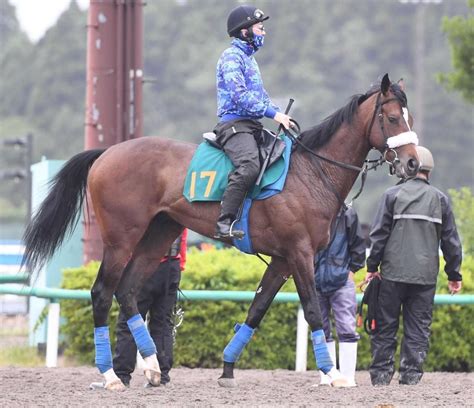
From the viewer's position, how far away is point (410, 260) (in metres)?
8.32

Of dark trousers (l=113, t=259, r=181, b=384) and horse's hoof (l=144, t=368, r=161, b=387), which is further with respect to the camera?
dark trousers (l=113, t=259, r=181, b=384)

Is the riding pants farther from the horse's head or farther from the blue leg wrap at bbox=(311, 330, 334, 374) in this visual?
the horse's head

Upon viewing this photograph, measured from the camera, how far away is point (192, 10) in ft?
199

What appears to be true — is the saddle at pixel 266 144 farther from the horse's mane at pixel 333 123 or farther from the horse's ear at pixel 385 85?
the horse's ear at pixel 385 85

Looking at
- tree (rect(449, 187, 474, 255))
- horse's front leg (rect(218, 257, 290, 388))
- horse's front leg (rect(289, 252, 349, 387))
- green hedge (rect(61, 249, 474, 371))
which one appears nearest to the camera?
horse's front leg (rect(289, 252, 349, 387))

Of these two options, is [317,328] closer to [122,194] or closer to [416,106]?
[122,194]

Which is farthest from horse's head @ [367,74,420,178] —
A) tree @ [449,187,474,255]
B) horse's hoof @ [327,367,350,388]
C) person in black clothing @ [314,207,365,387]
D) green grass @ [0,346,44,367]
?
tree @ [449,187,474,255]

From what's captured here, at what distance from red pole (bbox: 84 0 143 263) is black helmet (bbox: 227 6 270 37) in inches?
132

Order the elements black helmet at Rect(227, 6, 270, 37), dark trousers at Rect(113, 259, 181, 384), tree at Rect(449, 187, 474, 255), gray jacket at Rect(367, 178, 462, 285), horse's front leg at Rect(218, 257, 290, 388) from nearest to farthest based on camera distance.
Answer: black helmet at Rect(227, 6, 270, 37)
horse's front leg at Rect(218, 257, 290, 388)
gray jacket at Rect(367, 178, 462, 285)
dark trousers at Rect(113, 259, 181, 384)
tree at Rect(449, 187, 474, 255)

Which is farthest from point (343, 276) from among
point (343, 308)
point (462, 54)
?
point (462, 54)

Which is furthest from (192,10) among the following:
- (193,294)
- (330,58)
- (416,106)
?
(193,294)

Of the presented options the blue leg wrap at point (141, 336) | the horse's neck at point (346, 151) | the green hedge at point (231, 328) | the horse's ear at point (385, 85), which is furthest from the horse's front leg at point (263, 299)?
the green hedge at point (231, 328)

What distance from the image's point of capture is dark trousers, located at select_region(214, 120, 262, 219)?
305 inches

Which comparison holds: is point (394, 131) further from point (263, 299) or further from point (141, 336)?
point (141, 336)
